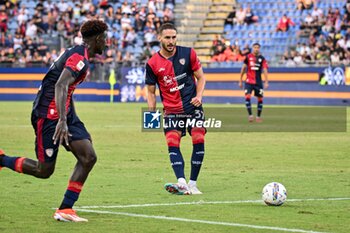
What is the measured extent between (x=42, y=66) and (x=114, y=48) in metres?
3.50

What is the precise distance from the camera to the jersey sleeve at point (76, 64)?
9.98 meters

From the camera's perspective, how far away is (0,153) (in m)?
10.6

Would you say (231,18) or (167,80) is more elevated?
Answer: (231,18)

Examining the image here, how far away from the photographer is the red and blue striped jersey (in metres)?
13.3

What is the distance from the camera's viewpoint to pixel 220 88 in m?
40.4

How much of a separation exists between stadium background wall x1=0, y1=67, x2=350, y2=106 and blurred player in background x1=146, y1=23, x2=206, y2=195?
2397cm

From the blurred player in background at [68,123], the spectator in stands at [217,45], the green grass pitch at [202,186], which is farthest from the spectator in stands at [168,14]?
the blurred player in background at [68,123]

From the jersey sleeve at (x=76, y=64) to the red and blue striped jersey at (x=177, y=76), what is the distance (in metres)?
3.35

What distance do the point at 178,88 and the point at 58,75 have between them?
334cm

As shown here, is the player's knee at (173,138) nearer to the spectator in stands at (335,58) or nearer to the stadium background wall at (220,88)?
the stadium background wall at (220,88)

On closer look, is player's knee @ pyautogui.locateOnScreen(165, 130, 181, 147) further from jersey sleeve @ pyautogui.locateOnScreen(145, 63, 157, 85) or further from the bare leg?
the bare leg

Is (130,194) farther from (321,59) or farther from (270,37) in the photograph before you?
(270,37)

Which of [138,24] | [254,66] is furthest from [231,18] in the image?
[254,66]

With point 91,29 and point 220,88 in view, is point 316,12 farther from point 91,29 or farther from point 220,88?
point 91,29
